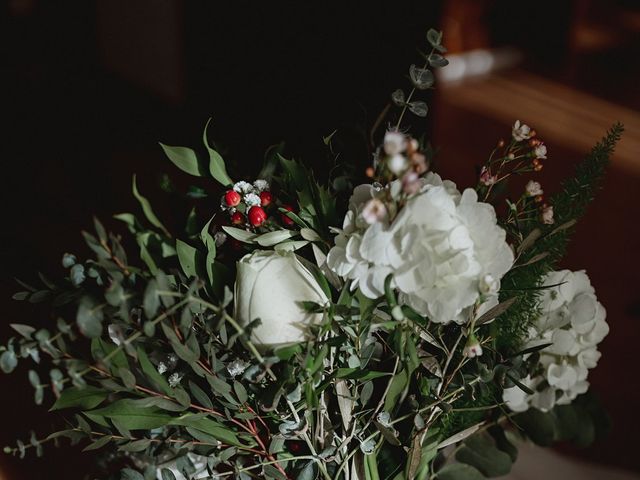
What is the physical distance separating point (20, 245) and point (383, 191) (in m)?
1.76

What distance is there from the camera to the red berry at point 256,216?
0.58m

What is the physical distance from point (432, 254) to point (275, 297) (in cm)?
11

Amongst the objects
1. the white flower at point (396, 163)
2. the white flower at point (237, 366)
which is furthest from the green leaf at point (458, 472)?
the white flower at point (396, 163)

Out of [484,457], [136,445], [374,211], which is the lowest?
[484,457]

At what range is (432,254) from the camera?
0.49 meters

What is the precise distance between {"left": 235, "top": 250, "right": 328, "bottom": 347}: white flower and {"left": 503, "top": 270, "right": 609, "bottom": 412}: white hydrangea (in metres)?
0.22

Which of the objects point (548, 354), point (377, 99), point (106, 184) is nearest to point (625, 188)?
point (377, 99)

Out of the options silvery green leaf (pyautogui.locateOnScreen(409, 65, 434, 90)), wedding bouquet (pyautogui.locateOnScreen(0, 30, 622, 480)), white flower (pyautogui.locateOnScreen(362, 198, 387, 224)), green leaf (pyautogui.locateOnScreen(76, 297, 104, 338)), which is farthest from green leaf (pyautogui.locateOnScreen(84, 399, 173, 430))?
silvery green leaf (pyautogui.locateOnScreen(409, 65, 434, 90))

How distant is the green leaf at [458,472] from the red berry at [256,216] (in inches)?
12.4

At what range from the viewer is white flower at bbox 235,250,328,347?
0.53m

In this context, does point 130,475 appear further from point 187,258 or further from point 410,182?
point 410,182

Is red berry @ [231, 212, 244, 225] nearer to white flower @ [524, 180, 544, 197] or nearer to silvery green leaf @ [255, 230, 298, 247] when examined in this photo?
silvery green leaf @ [255, 230, 298, 247]

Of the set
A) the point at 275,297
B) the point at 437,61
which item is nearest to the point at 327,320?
the point at 275,297

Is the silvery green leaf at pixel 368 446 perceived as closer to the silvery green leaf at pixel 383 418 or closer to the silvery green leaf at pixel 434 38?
the silvery green leaf at pixel 383 418
